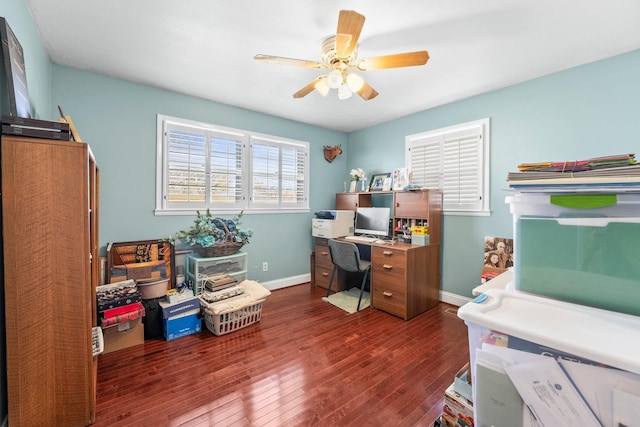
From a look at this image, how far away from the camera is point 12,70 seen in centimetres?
132

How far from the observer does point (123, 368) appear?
6.39 feet

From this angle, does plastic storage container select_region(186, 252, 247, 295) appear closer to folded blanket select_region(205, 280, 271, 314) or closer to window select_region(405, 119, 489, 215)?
folded blanket select_region(205, 280, 271, 314)

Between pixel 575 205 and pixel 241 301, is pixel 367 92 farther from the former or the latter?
pixel 241 301

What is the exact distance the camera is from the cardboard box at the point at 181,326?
2330 millimetres

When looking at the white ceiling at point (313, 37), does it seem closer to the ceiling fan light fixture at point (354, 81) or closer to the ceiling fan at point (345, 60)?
the ceiling fan at point (345, 60)

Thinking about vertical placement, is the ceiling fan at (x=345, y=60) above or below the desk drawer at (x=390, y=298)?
above

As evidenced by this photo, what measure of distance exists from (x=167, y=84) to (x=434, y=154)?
315 centimetres

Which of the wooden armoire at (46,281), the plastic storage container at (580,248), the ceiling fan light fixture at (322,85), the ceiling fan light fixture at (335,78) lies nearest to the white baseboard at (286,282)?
the wooden armoire at (46,281)

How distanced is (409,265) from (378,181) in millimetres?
1481

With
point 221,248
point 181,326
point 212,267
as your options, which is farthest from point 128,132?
point 181,326

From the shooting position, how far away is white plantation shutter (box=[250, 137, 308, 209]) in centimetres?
352

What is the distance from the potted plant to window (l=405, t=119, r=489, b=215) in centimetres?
237

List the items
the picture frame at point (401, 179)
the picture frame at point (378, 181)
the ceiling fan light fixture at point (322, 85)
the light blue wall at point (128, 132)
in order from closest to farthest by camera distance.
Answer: the ceiling fan light fixture at point (322, 85), the light blue wall at point (128, 132), the picture frame at point (401, 179), the picture frame at point (378, 181)

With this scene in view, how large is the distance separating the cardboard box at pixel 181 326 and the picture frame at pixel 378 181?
271 cm
